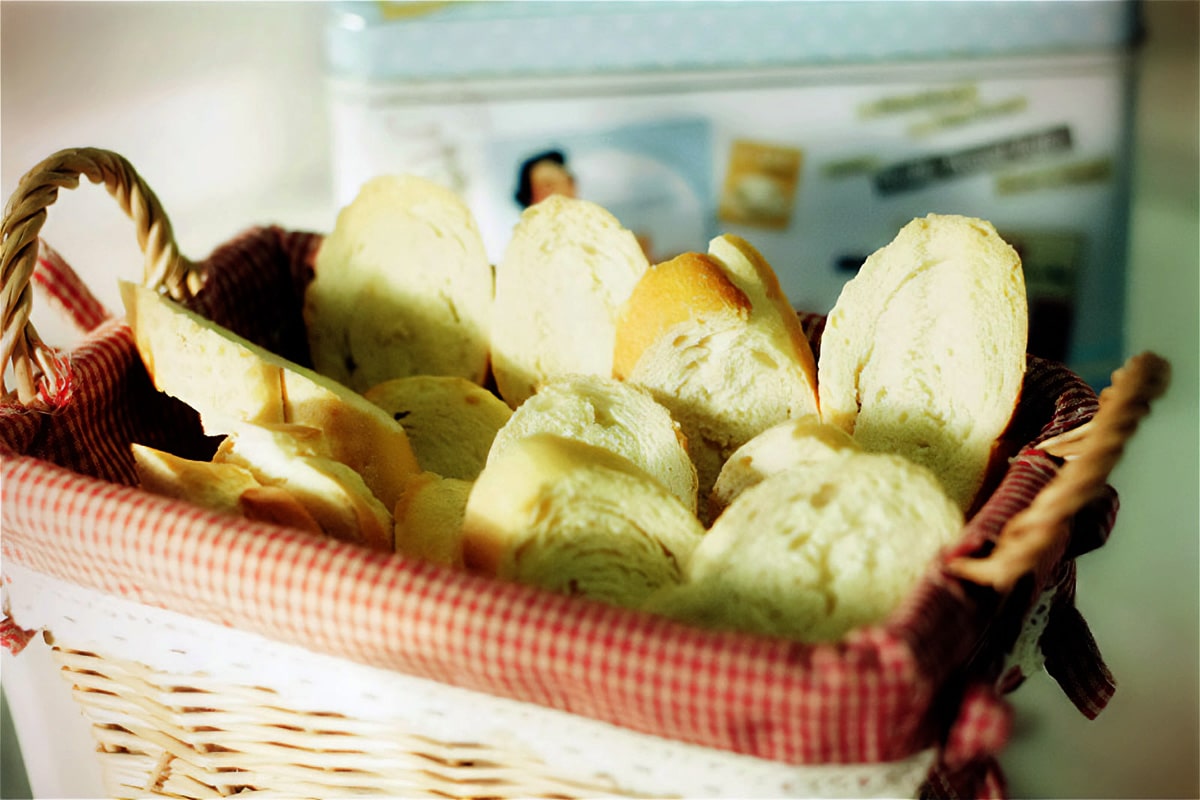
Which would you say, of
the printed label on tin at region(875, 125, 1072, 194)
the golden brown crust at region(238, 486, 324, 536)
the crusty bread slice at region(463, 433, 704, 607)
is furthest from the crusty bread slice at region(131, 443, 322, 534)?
the printed label on tin at region(875, 125, 1072, 194)

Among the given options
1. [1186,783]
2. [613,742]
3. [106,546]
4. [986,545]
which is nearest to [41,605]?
[106,546]

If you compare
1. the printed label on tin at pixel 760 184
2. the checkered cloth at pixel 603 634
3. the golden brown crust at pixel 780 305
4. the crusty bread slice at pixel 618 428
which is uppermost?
the printed label on tin at pixel 760 184

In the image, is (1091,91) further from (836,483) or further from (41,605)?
(41,605)

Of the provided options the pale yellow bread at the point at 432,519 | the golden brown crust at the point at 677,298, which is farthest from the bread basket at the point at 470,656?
the golden brown crust at the point at 677,298

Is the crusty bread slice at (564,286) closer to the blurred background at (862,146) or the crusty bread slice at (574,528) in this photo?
the crusty bread slice at (574,528)

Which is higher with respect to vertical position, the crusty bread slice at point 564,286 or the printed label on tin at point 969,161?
the printed label on tin at point 969,161

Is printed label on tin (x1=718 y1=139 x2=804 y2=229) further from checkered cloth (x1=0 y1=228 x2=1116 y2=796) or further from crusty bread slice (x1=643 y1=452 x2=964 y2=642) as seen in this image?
crusty bread slice (x1=643 y1=452 x2=964 y2=642)
